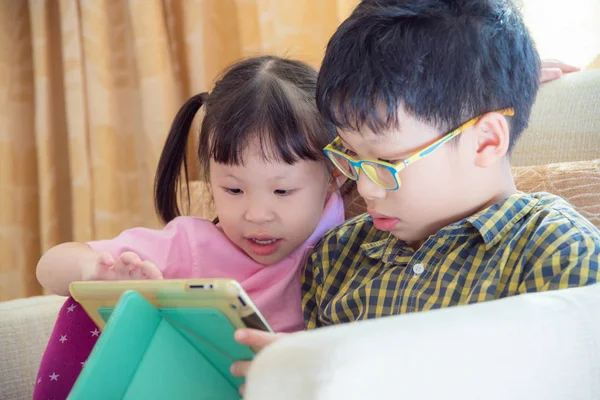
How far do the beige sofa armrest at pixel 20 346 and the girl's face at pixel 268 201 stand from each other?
1.47ft

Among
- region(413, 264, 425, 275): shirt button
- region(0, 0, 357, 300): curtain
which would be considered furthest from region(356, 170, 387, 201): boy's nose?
region(0, 0, 357, 300): curtain

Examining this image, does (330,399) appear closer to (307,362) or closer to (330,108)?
(307,362)

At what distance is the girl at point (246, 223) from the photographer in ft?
3.50

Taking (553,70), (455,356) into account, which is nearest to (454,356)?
(455,356)

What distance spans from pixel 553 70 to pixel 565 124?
0.49 ft

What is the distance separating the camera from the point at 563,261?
2.65ft

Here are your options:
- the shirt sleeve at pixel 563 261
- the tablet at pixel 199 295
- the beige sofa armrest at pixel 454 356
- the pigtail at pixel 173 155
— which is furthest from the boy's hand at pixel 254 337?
the pigtail at pixel 173 155

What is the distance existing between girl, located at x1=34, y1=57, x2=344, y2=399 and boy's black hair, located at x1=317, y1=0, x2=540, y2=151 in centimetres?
19

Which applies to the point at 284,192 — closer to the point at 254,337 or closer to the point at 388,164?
the point at 388,164

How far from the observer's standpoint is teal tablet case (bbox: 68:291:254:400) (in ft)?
2.45

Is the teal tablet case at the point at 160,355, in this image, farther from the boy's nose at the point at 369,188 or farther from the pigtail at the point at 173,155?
the pigtail at the point at 173,155

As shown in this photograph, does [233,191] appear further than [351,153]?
Yes

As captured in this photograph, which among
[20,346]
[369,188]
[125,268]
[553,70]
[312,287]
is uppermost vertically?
[553,70]

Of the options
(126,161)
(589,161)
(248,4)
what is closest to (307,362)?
(589,161)
